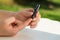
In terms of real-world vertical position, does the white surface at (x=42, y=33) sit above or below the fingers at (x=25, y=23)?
below

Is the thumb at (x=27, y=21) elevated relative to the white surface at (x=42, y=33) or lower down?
elevated

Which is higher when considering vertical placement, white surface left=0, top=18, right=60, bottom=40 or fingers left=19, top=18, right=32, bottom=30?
fingers left=19, top=18, right=32, bottom=30

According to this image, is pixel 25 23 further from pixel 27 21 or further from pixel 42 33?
pixel 42 33

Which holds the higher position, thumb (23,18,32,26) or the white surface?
thumb (23,18,32,26)

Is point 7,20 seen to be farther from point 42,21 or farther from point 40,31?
point 42,21

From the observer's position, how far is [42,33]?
907 mm

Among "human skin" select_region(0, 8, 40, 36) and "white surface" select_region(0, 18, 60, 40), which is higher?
"human skin" select_region(0, 8, 40, 36)

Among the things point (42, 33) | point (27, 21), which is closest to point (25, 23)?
point (27, 21)

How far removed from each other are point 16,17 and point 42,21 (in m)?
0.18

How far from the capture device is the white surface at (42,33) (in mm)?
854

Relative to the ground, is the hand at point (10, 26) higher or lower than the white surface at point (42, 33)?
higher

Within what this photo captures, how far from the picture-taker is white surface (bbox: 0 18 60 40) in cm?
85

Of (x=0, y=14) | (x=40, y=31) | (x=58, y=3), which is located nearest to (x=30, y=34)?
(x=40, y=31)

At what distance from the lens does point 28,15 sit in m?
0.88
